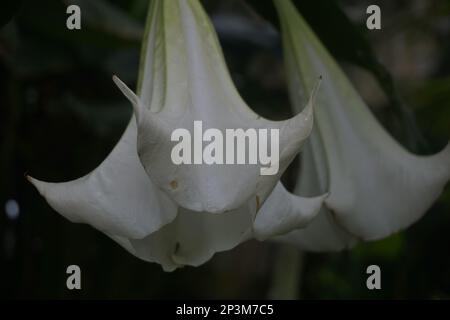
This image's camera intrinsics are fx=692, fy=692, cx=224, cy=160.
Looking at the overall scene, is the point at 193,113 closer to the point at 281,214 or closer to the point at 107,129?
the point at 281,214

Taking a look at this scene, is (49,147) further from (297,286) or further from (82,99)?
(297,286)

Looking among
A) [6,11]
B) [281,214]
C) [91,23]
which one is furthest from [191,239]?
[91,23]

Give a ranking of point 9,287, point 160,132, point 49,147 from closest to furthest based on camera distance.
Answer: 1. point 160,132
2. point 9,287
3. point 49,147

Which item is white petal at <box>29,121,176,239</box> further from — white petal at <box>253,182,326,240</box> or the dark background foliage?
the dark background foliage

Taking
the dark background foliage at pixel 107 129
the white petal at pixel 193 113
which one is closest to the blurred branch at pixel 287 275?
the dark background foliage at pixel 107 129

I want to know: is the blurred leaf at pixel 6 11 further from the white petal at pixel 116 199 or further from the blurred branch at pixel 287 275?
the blurred branch at pixel 287 275

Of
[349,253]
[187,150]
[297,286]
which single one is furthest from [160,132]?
[349,253]

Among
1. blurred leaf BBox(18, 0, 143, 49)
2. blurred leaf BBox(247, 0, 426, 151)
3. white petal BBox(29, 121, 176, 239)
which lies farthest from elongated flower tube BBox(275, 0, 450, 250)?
blurred leaf BBox(18, 0, 143, 49)

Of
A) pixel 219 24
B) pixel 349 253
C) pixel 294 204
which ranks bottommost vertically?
pixel 349 253
